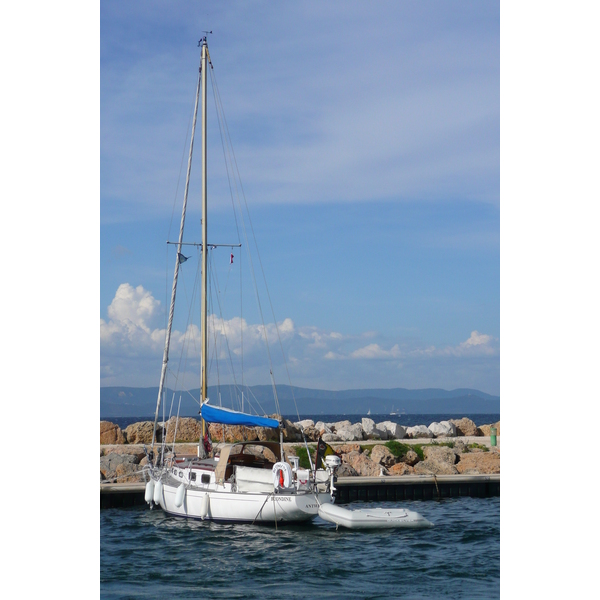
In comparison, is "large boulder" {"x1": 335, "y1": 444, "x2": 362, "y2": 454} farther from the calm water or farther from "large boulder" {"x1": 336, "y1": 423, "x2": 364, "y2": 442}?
the calm water

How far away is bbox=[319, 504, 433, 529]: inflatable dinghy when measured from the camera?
47.5 ft

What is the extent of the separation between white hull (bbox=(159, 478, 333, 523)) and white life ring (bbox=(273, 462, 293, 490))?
0.78 ft

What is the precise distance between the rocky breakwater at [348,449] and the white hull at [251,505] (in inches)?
96.9

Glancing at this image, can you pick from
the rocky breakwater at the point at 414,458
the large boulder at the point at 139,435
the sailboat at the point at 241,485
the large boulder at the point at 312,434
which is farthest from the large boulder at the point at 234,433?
the sailboat at the point at 241,485

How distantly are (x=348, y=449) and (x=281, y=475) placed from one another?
32.7 ft

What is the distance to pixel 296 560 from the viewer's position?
40.8 feet

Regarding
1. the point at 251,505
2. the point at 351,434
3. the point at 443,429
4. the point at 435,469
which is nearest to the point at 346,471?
the point at 435,469

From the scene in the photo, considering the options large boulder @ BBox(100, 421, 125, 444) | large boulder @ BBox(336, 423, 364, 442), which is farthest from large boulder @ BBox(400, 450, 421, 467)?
large boulder @ BBox(100, 421, 125, 444)

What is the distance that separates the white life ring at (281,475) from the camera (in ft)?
50.4
